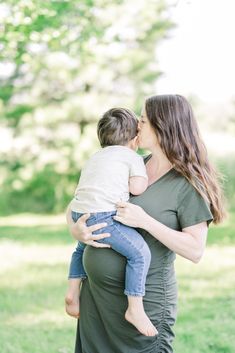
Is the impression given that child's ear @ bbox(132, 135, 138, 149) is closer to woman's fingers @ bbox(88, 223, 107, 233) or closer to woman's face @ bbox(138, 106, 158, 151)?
woman's face @ bbox(138, 106, 158, 151)

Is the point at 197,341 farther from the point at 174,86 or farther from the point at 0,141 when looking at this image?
the point at 0,141

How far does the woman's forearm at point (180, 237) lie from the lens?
7.57 feet

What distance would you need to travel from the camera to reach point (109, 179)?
243 centimetres

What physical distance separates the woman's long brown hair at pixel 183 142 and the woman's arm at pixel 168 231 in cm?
12

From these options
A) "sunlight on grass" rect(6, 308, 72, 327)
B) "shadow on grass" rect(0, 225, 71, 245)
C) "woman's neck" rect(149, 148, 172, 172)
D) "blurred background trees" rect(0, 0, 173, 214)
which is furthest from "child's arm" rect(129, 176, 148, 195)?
"blurred background trees" rect(0, 0, 173, 214)

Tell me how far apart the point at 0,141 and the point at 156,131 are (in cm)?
1237

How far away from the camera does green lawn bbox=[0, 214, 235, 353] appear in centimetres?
459

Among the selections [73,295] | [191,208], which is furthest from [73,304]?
[191,208]

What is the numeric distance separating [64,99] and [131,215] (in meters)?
11.5

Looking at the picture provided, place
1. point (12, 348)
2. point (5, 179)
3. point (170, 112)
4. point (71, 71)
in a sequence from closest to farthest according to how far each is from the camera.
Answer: point (170, 112) < point (12, 348) < point (71, 71) < point (5, 179)

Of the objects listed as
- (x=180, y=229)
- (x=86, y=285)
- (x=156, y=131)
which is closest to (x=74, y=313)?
(x=86, y=285)

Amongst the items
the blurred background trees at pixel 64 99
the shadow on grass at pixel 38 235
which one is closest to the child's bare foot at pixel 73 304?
the shadow on grass at pixel 38 235

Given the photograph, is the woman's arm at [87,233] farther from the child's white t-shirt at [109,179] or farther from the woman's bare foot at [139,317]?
the woman's bare foot at [139,317]

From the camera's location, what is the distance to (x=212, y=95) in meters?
13.7
